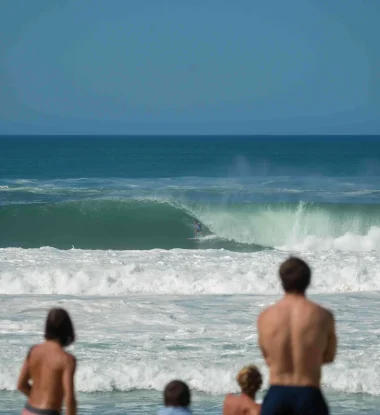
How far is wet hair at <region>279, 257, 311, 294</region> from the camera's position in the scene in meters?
4.24

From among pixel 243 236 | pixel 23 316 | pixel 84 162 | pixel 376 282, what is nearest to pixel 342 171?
pixel 84 162

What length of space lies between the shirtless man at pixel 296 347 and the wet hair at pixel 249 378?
75cm

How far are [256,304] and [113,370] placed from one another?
4.41m

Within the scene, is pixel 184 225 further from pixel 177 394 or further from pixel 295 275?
pixel 295 275

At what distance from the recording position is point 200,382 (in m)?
9.16

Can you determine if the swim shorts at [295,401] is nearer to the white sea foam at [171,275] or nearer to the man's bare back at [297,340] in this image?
the man's bare back at [297,340]

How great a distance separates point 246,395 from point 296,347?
43.0 inches

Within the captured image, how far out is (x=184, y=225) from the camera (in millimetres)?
28812

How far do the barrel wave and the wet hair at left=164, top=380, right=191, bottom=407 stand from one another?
802 inches

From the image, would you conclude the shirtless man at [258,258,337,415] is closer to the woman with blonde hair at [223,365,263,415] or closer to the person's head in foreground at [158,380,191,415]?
the person's head in foreground at [158,380,191,415]

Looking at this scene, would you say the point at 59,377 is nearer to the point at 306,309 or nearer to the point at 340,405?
the point at 306,309

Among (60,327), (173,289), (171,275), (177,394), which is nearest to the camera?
(60,327)

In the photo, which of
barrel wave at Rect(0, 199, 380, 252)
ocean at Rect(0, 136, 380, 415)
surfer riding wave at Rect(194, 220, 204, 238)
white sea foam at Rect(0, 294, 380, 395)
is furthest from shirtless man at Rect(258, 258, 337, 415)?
surfer riding wave at Rect(194, 220, 204, 238)

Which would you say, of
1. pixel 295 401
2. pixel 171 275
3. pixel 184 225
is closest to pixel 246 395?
pixel 295 401
